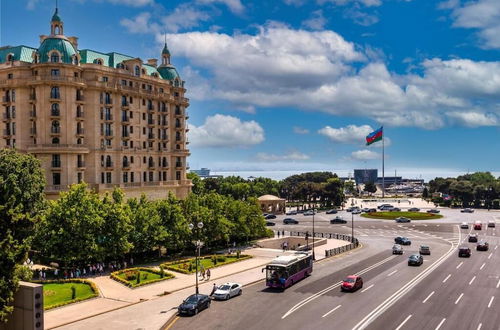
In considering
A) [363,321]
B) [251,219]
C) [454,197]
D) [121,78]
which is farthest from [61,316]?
[454,197]

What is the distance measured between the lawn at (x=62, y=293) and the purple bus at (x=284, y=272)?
1848 cm

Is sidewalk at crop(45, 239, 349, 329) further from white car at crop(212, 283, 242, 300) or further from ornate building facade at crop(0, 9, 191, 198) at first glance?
ornate building facade at crop(0, 9, 191, 198)

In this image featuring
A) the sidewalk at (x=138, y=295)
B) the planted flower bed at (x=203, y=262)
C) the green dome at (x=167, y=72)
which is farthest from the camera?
the green dome at (x=167, y=72)

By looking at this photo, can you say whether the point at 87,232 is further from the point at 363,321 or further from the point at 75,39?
the point at 75,39

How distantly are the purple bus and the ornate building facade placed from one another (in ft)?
160

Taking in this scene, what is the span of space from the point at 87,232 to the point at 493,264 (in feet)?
182

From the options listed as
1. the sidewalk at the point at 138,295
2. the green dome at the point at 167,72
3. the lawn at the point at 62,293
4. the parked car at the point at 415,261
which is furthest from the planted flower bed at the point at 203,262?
the green dome at the point at 167,72

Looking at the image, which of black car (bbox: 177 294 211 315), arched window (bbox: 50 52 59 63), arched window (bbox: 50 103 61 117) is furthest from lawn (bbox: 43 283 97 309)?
arched window (bbox: 50 52 59 63)

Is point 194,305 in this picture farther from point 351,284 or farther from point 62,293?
point 351,284

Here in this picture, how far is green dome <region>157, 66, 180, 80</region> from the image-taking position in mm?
110000

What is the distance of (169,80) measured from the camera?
10944 cm

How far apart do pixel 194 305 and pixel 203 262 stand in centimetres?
2633

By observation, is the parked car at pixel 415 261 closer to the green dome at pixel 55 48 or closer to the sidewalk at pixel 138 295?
the sidewalk at pixel 138 295

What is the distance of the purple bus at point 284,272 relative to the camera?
5038cm
